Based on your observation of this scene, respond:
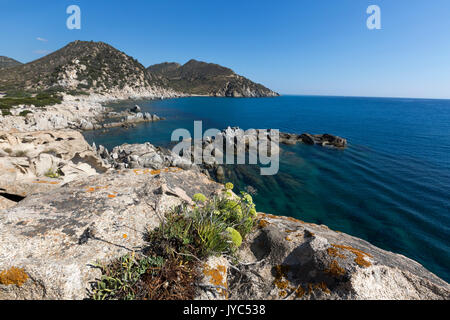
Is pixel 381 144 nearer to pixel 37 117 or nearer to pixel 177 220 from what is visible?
pixel 177 220

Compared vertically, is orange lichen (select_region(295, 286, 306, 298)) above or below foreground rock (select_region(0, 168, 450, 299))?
below

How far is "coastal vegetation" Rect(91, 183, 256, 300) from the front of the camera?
2375 millimetres

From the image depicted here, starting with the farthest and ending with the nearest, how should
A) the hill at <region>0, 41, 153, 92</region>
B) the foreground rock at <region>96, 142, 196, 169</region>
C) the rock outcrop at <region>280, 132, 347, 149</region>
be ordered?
the hill at <region>0, 41, 153, 92</region>
the rock outcrop at <region>280, 132, 347, 149</region>
the foreground rock at <region>96, 142, 196, 169</region>

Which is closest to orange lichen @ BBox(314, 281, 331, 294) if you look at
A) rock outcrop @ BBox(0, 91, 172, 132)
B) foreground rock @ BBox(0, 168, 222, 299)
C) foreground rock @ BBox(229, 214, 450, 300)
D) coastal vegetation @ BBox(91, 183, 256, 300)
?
foreground rock @ BBox(229, 214, 450, 300)

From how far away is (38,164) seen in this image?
8.14 m

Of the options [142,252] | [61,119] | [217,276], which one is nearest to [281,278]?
[217,276]

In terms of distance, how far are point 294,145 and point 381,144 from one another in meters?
15.7

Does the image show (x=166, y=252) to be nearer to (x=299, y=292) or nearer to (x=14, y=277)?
(x=14, y=277)

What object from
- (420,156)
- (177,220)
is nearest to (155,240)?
(177,220)

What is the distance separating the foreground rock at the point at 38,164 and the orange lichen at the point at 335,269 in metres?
7.64

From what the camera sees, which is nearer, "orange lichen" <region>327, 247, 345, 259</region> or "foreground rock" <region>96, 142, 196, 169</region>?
"orange lichen" <region>327, 247, 345, 259</region>

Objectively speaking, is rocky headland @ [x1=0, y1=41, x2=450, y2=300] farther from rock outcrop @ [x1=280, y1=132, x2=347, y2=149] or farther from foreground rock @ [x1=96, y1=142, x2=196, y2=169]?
rock outcrop @ [x1=280, y1=132, x2=347, y2=149]

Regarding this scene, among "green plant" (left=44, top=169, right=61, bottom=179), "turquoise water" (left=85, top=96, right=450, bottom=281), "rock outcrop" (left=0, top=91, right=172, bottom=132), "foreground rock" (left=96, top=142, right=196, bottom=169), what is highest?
"rock outcrop" (left=0, top=91, right=172, bottom=132)
